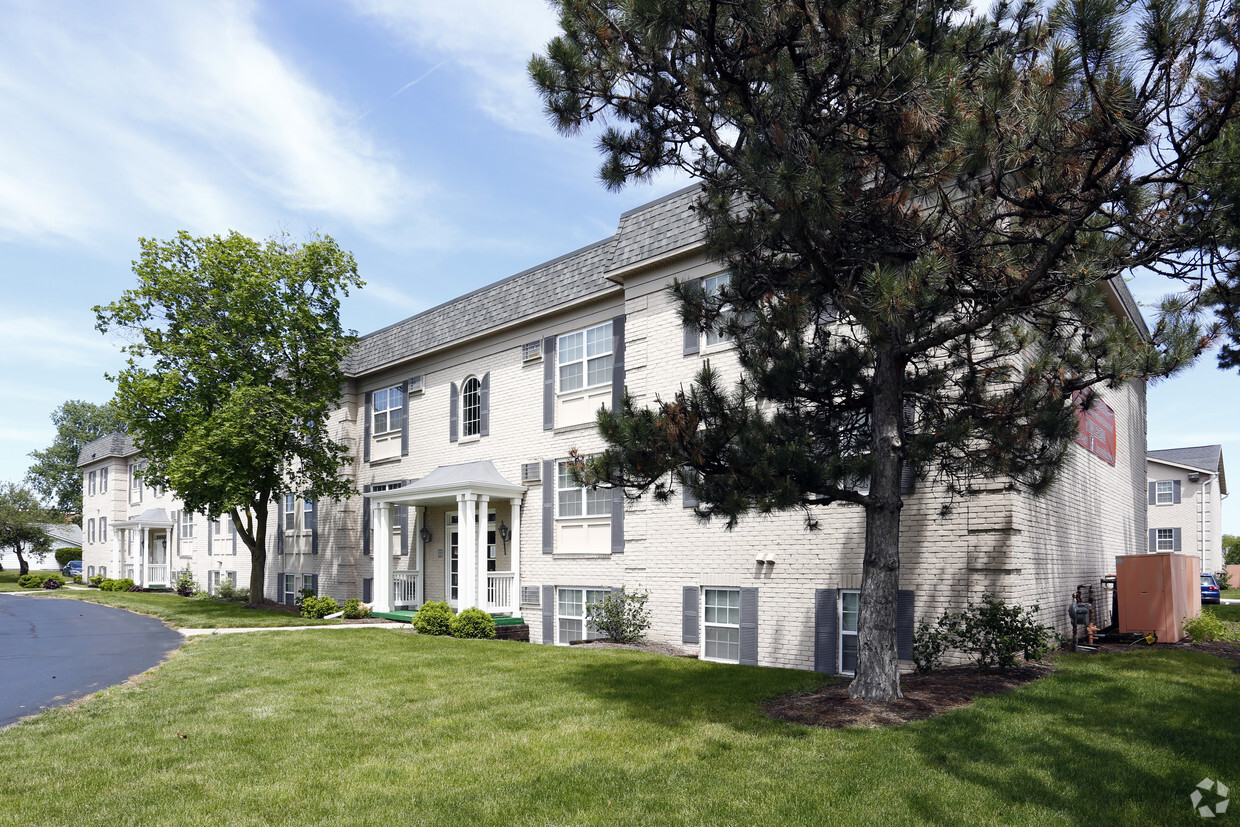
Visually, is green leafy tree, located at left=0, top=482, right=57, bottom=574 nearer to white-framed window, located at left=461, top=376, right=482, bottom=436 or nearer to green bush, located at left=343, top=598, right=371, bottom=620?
green bush, located at left=343, top=598, right=371, bottom=620

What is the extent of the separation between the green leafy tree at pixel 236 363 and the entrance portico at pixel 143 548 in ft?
62.4

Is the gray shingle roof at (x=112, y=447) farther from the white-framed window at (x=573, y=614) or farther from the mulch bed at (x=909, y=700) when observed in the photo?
the mulch bed at (x=909, y=700)

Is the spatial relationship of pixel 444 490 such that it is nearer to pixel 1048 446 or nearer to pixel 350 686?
pixel 350 686

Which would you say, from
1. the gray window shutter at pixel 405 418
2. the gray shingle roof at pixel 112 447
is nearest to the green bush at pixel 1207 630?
A: the gray window shutter at pixel 405 418

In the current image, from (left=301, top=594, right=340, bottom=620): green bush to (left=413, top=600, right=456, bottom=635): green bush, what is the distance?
216 inches

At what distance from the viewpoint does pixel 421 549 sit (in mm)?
21703

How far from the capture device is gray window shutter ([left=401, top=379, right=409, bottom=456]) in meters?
22.6

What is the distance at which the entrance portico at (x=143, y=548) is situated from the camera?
4009cm

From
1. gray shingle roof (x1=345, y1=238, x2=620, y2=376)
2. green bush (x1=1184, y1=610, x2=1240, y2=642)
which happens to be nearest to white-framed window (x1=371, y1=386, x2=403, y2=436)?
gray shingle roof (x1=345, y1=238, x2=620, y2=376)

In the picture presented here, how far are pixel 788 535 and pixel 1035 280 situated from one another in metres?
6.90

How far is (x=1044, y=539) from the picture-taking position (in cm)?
1210

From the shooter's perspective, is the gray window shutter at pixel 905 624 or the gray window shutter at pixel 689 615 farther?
the gray window shutter at pixel 689 615

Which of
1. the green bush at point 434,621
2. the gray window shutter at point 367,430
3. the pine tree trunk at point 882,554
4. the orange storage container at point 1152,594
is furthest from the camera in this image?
the gray window shutter at point 367,430

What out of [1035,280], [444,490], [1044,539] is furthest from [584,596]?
[1035,280]
